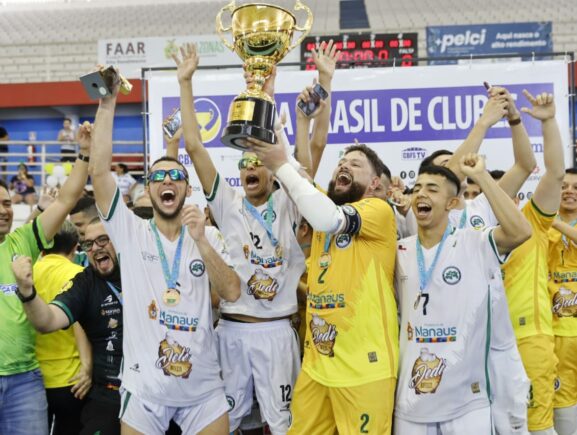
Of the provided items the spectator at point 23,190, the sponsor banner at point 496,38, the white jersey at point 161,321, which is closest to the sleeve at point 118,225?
the white jersey at point 161,321

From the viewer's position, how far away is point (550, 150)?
353 cm

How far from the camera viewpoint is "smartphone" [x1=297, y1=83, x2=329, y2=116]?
336 cm

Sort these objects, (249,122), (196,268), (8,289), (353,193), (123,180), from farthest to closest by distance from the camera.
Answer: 1. (123,180)
2. (8,289)
3. (353,193)
4. (196,268)
5. (249,122)

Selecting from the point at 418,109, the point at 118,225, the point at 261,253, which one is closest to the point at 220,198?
the point at 261,253

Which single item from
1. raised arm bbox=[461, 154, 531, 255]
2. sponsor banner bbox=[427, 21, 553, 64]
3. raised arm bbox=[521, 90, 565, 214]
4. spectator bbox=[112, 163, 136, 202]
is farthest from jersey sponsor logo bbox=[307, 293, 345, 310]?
sponsor banner bbox=[427, 21, 553, 64]

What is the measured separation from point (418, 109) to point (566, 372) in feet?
9.04

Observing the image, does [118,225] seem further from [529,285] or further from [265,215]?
[529,285]

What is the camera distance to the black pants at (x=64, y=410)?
11.6ft

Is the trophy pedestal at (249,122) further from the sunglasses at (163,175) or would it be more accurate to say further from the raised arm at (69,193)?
the raised arm at (69,193)

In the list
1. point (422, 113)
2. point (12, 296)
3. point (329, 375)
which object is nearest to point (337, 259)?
point (329, 375)

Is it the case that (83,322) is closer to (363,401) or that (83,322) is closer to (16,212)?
(363,401)

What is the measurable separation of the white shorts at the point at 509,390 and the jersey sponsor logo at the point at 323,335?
1.08 metres

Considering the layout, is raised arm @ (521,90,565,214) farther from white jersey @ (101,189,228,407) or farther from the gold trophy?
white jersey @ (101,189,228,407)

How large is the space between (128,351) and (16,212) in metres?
8.99
